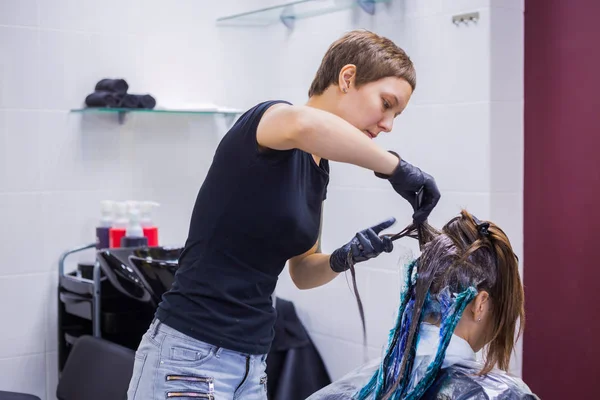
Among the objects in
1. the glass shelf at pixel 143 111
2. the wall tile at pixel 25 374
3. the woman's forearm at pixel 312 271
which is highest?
the glass shelf at pixel 143 111

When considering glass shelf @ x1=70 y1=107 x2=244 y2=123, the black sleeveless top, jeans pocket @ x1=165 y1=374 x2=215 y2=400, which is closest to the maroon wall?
the black sleeveless top

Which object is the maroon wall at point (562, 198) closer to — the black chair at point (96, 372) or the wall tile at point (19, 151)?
the black chair at point (96, 372)

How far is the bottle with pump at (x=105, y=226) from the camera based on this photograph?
9.66 feet

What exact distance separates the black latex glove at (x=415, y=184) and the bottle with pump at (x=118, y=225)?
5.27 feet

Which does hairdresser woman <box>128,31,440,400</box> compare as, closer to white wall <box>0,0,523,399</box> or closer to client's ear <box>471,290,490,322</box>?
client's ear <box>471,290,490,322</box>

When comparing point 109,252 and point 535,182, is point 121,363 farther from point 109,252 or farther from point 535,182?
point 535,182

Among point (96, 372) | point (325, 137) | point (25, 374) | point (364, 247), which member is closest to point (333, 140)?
point (325, 137)

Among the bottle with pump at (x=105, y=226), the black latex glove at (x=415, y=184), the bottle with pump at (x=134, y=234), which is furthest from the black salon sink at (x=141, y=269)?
the black latex glove at (x=415, y=184)

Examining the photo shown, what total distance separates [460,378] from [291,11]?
6.56 ft

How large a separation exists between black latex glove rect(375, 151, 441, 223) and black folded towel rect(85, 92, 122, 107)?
66.4 inches

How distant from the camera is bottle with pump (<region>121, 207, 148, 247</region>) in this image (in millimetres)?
2883

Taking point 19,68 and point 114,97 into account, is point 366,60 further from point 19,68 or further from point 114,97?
point 19,68

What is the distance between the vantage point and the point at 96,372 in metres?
2.20

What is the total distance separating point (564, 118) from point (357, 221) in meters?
0.86
